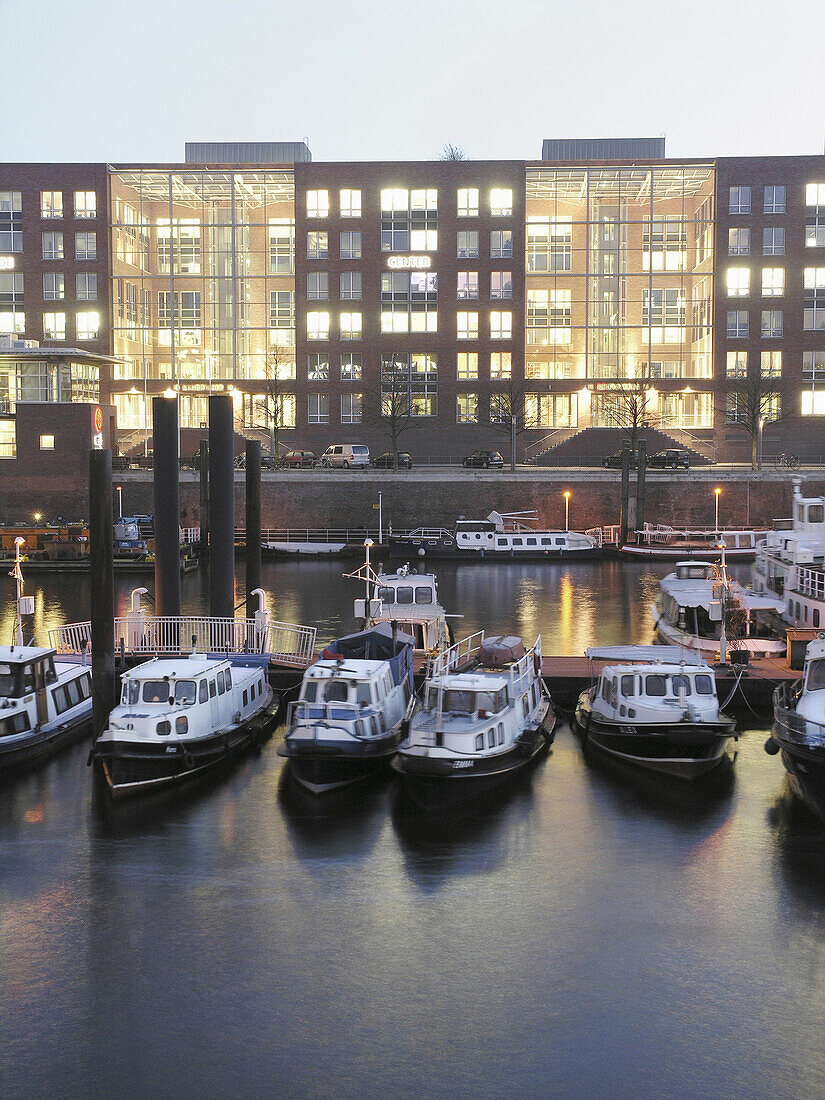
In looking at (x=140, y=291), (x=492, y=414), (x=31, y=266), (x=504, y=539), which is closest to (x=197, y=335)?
(x=140, y=291)

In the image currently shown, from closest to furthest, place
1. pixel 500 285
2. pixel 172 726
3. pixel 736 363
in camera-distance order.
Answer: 1. pixel 172 726
2. pixel 736 363
3. pixel 500 285

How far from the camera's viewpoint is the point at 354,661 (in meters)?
29.1

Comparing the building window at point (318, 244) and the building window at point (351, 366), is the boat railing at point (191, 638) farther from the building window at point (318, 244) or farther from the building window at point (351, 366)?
the building window at point (318, 244)

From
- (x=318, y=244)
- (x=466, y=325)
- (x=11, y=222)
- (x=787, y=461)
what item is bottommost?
(x=787, y=461)

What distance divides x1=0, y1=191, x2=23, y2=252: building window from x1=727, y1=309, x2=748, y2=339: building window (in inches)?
2450

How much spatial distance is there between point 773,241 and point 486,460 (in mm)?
33101

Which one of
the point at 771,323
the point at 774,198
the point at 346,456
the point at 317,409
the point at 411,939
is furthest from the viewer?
the point at 317,409

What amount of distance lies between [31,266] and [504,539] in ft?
173

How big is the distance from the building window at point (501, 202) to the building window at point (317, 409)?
22099 mm

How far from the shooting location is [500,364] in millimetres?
99938

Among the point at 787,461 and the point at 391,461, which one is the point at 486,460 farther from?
the point at 787,461

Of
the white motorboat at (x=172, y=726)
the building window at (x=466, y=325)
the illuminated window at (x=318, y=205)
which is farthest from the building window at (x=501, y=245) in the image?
the white motorboat at (x=172, y=726)

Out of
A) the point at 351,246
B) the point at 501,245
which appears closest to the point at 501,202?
the point at 501,245

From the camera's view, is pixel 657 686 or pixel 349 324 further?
pixel 349 324
